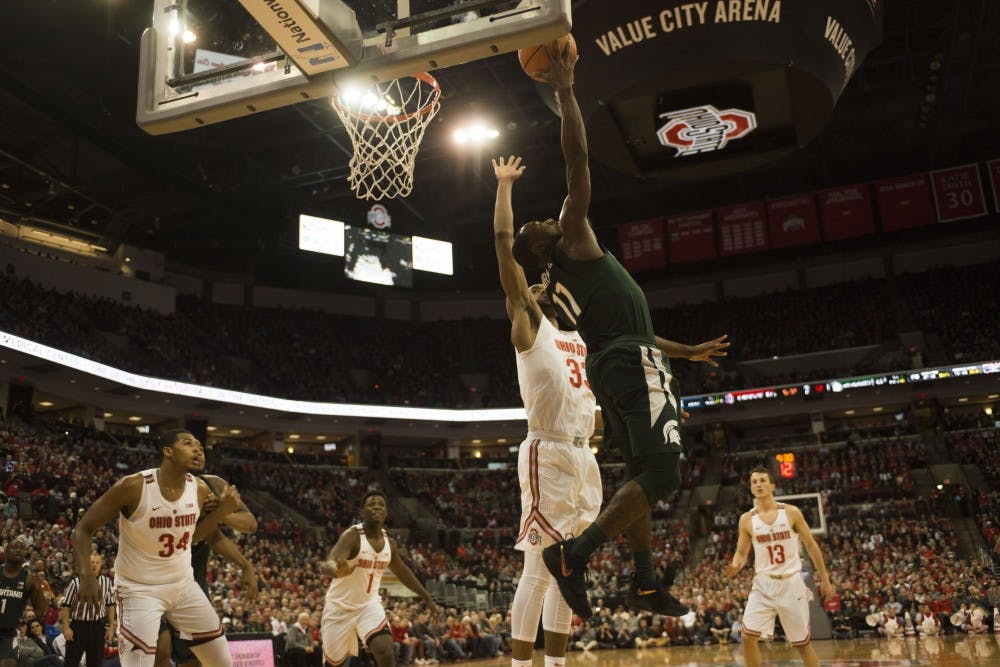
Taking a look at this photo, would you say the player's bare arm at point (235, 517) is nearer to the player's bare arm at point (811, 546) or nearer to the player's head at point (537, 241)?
the player's head at point (537, 241)

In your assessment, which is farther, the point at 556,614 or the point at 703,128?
the point at 703,128

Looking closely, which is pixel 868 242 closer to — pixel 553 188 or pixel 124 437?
pixel 553 188

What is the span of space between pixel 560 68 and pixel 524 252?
95 centimetres

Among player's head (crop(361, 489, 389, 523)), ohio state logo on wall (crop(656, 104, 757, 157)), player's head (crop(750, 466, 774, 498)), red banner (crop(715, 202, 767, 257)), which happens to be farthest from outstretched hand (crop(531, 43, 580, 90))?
red banner (crop(715, 202, 767, 257))

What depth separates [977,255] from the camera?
35.1 metres

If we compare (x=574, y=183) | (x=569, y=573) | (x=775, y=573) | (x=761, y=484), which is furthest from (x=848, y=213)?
(x=569, y=573)

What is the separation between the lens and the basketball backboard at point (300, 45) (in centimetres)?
544

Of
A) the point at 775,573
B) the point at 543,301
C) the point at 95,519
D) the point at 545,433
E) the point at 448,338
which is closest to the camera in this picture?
the point at 95,519

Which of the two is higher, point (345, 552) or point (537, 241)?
point (537, 241)

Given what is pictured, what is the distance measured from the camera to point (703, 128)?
9.24 meters

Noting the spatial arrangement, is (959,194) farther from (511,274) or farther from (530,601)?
(530,601)

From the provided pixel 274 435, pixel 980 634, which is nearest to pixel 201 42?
pixel 980 634

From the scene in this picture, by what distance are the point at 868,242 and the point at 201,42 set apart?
34.4m

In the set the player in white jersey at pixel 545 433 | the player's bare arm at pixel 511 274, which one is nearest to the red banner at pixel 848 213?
the player in white jersey at pixel 545 433
